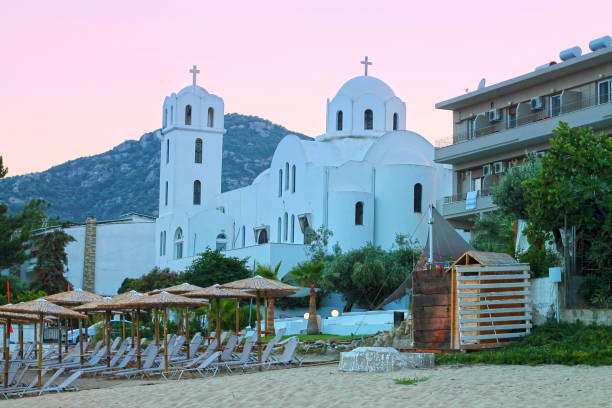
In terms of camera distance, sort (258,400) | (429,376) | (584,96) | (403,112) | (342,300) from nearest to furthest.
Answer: (258,400) → (429,376) → (584,96) → (342,300) → (403,112)

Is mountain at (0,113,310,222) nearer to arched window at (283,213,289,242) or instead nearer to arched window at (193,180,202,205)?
arched window at (193,180,202,205)

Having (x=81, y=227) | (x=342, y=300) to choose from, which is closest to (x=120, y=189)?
(x=81, y=227)

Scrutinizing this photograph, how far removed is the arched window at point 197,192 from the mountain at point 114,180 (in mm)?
54465

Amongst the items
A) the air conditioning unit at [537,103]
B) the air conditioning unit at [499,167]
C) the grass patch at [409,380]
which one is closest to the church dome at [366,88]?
the air conditioning unit at [499,167]

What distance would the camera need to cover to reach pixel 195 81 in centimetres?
6444

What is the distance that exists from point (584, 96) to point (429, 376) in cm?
2130

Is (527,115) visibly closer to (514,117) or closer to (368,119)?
(514,117)

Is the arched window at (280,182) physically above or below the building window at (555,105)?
below

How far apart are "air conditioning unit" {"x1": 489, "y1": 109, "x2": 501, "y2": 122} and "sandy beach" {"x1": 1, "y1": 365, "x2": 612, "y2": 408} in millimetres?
22322

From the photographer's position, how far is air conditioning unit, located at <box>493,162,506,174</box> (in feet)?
126

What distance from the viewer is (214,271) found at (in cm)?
4506

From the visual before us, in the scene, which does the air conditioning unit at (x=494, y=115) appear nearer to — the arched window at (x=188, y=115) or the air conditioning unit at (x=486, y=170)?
the air conditioning unit at (x=486, y=170)

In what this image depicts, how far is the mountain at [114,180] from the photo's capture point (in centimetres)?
12181

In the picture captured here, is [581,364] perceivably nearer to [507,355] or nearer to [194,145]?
[507,355]
